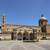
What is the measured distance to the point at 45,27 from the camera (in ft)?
162

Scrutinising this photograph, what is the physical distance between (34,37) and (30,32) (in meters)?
3.92

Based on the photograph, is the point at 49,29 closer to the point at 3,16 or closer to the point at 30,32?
the point at 30,32

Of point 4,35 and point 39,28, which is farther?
point 39,28

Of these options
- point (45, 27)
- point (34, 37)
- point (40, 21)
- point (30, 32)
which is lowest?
point (34, 37)

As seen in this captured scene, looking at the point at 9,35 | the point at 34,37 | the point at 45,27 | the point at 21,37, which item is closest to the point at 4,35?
the point at 9,35

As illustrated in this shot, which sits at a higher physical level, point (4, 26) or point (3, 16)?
point (3, 16)

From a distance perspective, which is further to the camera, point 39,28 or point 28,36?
point 39,28

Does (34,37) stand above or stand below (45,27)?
below

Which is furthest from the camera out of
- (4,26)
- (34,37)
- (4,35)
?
(4,26)

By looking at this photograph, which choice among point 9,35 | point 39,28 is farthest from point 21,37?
point 39,28

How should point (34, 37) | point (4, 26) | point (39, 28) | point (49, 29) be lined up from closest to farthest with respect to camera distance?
point (34, 37)
point (4, 26)
point (49, 29)
point (39, 28)

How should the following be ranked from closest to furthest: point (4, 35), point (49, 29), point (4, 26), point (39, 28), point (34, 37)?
point (4, 35), point (34, 37), point (4, 26), point (49, 29), point (39, 28)

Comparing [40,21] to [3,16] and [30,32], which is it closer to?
[30,32]

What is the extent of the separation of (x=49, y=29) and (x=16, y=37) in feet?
77.6
